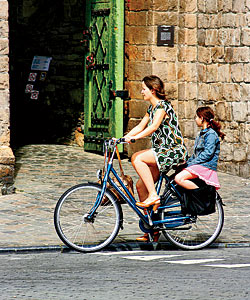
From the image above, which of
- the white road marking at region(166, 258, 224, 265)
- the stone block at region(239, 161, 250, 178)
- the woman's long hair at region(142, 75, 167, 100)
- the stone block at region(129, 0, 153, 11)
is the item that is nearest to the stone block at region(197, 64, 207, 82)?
the stone block at region(129, 0, 153, 11)

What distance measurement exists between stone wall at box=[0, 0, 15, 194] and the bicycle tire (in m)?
3.61

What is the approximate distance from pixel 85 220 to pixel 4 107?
149 inches

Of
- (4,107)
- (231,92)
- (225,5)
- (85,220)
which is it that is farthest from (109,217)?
(225,5)

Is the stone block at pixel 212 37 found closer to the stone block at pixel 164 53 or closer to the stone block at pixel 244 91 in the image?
the stone block at pixel 164 53

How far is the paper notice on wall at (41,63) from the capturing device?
16.8 m

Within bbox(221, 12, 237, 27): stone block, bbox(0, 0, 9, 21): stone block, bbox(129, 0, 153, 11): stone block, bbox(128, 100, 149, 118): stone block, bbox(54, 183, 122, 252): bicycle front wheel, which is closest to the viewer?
bbox(54, 183, 122, 252): bicycle front wheel

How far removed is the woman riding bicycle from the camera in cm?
723

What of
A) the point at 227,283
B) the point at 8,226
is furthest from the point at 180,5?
the point at 227,283

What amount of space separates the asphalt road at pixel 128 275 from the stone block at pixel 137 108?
Result: 21.7ft

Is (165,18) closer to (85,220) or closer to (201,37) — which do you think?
(201,37)

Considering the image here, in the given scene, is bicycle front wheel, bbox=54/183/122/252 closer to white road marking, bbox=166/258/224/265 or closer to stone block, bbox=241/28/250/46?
white road marking, bbox=166/258/224/265

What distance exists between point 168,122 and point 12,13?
34.1ft

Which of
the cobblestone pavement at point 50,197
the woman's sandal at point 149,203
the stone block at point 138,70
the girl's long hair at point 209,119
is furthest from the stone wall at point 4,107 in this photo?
the girl's long hair at point 209,119

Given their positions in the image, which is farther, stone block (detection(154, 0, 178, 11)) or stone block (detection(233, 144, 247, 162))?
stone block (detection(154, 0, 178, 11))
